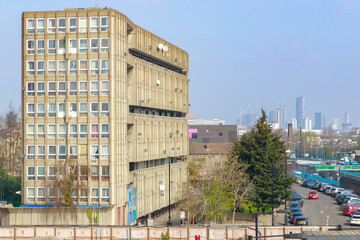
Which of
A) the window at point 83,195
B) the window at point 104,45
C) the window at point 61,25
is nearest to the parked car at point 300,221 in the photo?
the window at point 83,195

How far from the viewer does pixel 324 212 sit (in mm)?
81812

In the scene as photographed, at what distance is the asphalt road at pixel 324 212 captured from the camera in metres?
71.8

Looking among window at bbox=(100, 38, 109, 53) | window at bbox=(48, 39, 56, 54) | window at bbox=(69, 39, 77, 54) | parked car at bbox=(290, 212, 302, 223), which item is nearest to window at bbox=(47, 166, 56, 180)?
window at bbox=(48, 39, 56, 54)

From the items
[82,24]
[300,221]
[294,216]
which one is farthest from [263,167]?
[82,24]

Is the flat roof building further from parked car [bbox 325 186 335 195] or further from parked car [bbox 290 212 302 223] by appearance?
parked car [bbox 325 186 335 195]

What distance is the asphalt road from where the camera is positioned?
71812 mm

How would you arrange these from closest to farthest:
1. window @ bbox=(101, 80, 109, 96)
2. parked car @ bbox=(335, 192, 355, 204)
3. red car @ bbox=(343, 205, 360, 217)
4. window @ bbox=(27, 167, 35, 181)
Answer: window @ bbox=(101, 80, 109, 96) → window @ bbox=(27, 167, 35, 181) → red car @ bbox=(343, 205, 360, 217) → parked car @ bbox=(335, 192, 355, 204)

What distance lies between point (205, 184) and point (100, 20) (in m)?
24.2

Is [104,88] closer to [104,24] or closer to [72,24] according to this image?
[104,24]

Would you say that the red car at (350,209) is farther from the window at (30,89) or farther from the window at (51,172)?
the window at (30,89)

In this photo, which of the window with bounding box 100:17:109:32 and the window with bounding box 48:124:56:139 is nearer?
the window with bounding box 100:17:109:32

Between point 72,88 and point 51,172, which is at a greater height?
point 72,88

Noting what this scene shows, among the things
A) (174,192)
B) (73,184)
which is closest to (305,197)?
(174,192)

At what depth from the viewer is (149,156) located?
78.3 metres
